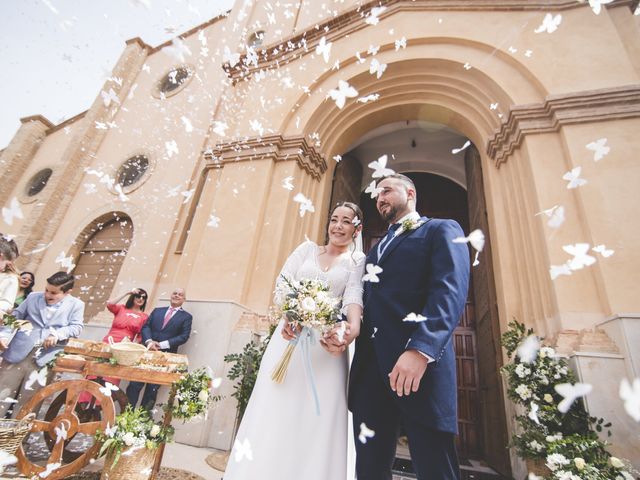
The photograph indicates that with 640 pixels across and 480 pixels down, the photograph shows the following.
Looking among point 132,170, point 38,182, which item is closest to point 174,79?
point 132,170

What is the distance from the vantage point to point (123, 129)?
980 cm

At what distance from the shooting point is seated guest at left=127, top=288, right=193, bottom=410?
3.90m

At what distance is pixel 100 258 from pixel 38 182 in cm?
473

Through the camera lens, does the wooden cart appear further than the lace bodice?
Yes

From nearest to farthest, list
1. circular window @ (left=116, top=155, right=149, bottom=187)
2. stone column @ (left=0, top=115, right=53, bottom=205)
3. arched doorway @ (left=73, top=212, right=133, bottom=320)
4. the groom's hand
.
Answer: the groom's hand
arched doorway @ (left=73, top=212, right=133, bottom=320)
circular window @ (left=116, top=155, right=149, bottom=187)
stone column @ (left=0, top=115, right=53, bottom=205)

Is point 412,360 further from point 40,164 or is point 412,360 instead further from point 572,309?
point 40,164

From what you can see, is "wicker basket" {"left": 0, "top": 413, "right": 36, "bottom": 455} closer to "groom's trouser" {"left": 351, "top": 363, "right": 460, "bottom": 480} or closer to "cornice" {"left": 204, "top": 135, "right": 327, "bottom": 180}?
"groom's trouser" {"left": 351, "top": 363, "right": 460, "bottom": 480}

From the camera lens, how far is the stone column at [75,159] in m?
8.52

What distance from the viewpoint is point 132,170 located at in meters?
8.70

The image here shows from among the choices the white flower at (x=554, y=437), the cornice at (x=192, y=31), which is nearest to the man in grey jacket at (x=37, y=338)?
the white flower at (x=554, y=437)

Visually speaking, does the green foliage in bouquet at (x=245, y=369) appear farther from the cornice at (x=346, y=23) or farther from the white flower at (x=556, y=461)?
the cornice at (x=346, y=23)

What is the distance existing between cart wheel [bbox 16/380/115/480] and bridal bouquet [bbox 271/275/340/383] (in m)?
1.56

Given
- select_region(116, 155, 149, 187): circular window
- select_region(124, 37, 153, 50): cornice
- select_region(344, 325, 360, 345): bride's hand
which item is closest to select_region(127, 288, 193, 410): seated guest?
select_region(344, 325, 360, 345): bride's hand

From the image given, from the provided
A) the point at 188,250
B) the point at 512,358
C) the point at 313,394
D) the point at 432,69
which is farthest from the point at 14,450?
the point at 432,69
